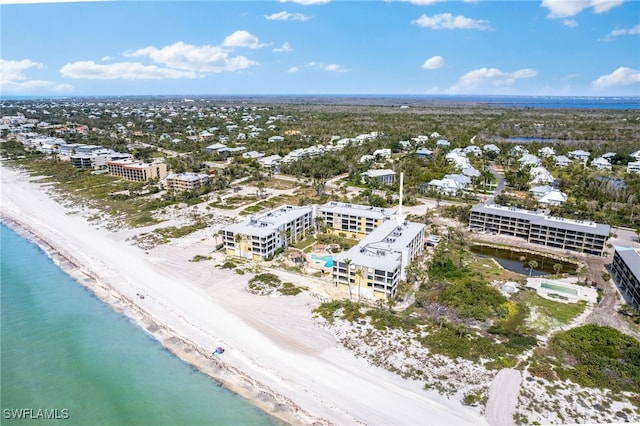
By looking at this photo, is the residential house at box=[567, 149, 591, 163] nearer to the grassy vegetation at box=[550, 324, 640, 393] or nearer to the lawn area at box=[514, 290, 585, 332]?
the lawn area at box=[514, 290, 585, 332]

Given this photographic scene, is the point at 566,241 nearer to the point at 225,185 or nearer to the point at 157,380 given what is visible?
the point at 157,380

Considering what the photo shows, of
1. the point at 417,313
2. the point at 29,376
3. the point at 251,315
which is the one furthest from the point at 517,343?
the point at 29,376

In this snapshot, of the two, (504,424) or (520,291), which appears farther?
(520,291)

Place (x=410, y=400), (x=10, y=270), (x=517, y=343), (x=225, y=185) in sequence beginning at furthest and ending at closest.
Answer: (x=225, y=185)
(x=10, y=270)
(x=517, y=343)
(x=410, y=400)

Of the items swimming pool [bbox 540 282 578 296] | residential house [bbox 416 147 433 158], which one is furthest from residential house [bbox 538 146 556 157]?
swimming pool [bbox 540 282 578 296]

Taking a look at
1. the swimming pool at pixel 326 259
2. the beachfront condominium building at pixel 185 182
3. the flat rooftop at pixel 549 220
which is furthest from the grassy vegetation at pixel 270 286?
the beachfront condominium building at pixel 185 182

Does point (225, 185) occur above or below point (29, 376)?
above
